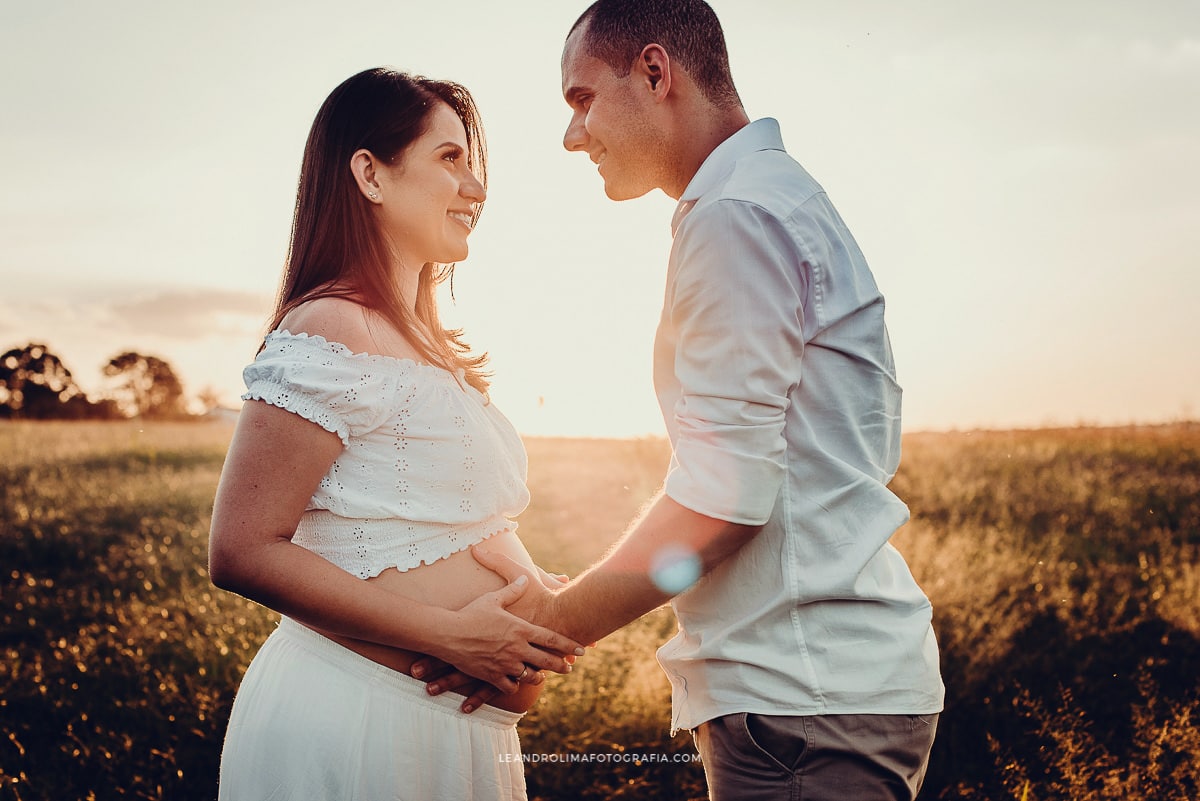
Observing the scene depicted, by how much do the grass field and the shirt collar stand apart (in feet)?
9.78

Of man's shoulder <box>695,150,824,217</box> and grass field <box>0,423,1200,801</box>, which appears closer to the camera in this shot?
man's shoulder <box>695,150,824,217</box>

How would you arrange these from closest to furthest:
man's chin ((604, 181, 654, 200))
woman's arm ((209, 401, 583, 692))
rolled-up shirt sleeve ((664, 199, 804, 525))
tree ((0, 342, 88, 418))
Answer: rolled-up shirt sleeve ((664, 199, 804, 525))
woman's arm ((209, 401, 583, 692))
man's chin ((604, 181, 654, 200))
tree ((0, 342, 88, 418))

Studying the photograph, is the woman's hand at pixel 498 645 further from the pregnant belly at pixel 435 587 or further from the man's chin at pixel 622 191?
the man's chin at pixel 622 191

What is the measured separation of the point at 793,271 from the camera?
73.7 inches

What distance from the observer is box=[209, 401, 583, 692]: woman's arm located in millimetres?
1977

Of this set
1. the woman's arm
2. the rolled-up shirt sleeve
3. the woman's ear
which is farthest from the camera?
the woman's ear

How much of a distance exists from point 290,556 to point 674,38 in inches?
62.0

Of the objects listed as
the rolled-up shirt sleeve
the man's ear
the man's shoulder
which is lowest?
the rolled-up shirt sleeve

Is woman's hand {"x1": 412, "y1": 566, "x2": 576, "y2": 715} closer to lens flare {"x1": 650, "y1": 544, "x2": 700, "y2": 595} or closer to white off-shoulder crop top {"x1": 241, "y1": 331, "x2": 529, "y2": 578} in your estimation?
white off-shoulder crop top {"x1": 241, "y1": 331, "x2": 529, "y2": 578}

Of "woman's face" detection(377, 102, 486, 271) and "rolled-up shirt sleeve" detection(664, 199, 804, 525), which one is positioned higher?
"woman's face" detection(377, 102, 486, 271)

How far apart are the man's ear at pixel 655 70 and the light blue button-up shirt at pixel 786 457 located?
359 mm

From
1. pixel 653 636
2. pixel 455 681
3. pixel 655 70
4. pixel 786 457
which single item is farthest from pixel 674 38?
pixel 653 636

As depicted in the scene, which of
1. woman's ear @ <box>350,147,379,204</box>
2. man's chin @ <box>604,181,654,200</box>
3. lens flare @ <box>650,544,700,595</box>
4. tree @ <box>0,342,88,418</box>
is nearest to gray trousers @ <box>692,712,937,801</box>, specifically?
lens flare @ <box>650,544,700,595</box>

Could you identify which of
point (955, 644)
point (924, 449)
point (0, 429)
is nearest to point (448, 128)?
point (955, 644)
